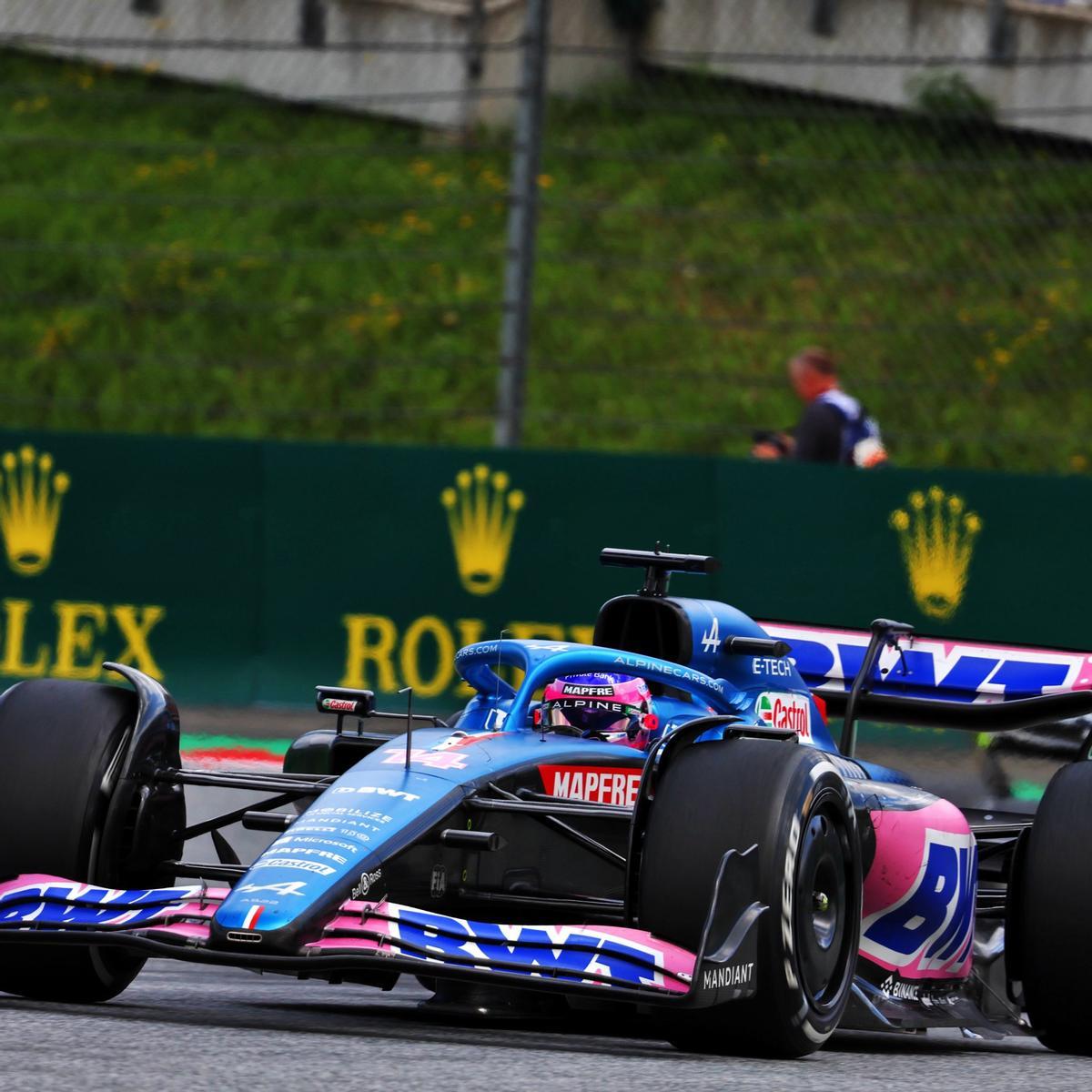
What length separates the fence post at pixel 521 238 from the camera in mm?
11320

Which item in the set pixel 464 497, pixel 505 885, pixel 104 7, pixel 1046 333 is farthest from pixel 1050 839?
pixel 104 7

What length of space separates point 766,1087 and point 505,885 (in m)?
1.24

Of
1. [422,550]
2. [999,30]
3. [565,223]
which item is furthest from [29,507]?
[999,30]

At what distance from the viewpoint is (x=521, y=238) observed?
1136 centimetres

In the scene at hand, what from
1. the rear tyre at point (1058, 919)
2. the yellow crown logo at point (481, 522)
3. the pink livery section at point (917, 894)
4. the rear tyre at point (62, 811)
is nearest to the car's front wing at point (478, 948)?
the rear tyre at point (62, 811)

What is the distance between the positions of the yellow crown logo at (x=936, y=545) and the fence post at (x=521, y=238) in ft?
6.83

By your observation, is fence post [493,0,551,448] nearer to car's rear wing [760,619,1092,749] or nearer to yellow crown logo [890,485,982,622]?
yellow crown logo [890,485,982,622]

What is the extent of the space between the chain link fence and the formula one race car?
495cm

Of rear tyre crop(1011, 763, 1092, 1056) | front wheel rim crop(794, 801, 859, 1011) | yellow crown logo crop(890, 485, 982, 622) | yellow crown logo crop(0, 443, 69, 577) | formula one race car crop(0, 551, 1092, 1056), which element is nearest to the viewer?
formula one race car crop(0, 551, 1092, 1056)

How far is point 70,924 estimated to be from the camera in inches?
206

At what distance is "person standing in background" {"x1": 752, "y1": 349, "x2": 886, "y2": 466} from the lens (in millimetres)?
11250

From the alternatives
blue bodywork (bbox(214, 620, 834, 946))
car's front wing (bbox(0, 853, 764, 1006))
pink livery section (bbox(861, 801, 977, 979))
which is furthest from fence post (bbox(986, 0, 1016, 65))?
car's front wing (bbox(0, 853, 764, 1006))

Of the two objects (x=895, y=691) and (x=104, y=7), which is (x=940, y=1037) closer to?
(x=895, y=691)

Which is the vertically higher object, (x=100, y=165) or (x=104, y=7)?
(x=104, y=7)
